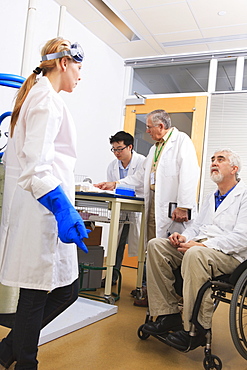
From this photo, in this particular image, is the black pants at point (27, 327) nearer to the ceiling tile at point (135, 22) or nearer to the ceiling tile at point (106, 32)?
the ceiling tile at point (135, 22)

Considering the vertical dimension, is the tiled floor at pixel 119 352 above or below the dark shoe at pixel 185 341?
below

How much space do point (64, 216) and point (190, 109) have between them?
399 centimetres

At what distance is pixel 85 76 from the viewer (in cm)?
446

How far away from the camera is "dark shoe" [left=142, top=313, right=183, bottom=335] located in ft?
6.40

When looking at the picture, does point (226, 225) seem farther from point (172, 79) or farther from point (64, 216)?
point (172, 79)

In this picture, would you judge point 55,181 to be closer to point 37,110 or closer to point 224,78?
point 37,110

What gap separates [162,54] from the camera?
4969mm

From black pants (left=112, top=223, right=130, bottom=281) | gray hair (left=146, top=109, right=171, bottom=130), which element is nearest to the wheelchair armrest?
gray hair (left=146, top=109, right=171, bottom=130)

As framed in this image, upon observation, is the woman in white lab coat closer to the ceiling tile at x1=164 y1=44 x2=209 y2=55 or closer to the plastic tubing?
the plastic tubing

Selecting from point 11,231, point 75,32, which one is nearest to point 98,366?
point 11,231

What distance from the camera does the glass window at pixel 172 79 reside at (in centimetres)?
485

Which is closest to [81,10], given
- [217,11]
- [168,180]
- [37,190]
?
[217,11]

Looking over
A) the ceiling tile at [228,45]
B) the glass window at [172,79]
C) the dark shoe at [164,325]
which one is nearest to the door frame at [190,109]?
the glass window at [172,79]

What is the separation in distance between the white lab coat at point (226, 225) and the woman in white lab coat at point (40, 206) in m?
0.95
